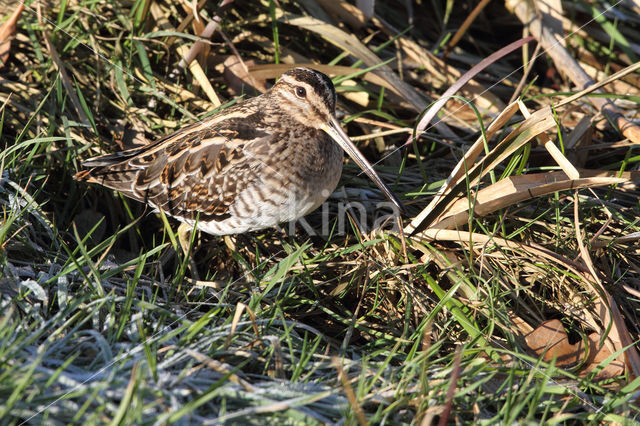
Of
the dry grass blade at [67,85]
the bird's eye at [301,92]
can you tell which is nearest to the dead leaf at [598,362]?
the bird's eye at [301,92]

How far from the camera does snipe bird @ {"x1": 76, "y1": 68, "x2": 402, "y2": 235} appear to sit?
3.68 metres

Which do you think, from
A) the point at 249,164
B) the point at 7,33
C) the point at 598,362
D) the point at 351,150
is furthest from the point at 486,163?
the point at 7,33

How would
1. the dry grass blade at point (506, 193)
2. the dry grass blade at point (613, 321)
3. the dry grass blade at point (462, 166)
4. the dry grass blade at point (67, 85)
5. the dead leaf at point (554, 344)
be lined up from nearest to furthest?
the dry grass blade at point (613, 321), the dead leaf at point (554, 344), the dry grass blade at point (506, 193), the dry grass blade at point (462, 166), the dry grass blade at point (67, 85)

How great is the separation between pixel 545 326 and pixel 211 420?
1.83 meters

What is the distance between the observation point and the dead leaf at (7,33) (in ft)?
14.2

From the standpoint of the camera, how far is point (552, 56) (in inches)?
196

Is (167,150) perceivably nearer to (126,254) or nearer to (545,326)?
(126,254)

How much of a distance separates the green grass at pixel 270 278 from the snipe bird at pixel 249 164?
11.2 inches

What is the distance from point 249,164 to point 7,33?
2.07 m

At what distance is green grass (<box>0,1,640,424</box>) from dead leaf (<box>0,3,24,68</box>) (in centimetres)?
13

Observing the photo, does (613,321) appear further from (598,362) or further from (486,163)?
(486,163)

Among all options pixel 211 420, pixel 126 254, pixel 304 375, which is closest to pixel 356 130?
pixel 126 254

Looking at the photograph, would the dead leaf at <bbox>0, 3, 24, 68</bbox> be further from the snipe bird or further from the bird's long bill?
the bird's long bill

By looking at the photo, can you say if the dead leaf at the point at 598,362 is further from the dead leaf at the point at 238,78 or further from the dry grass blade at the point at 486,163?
the dead leaf at the point at 238,78
